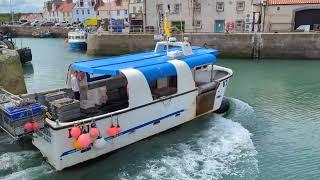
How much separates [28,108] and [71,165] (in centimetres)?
195

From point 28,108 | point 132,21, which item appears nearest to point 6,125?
point 28,108

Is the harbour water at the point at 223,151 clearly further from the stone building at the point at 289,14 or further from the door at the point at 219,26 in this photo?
the door at the point at 219,26

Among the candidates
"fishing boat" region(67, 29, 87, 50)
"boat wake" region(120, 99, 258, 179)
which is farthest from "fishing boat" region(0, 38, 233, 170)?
"fishing boat" region(67, 29, 87, 50)

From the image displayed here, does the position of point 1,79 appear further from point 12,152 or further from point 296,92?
point 296,92

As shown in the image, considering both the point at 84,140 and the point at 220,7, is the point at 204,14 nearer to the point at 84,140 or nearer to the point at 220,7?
the point at 220,7

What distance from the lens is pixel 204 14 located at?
37.8 meters

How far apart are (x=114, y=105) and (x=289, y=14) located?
26.6 metres

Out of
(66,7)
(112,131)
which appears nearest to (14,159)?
(112,131)

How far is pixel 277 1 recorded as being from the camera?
3388cm

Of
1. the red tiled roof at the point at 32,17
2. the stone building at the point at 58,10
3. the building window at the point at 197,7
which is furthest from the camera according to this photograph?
the red tiled roof at the point at 32,17

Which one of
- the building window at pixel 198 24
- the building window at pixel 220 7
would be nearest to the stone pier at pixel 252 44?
the building window at pixel 198 24

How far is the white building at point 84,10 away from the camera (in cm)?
8561

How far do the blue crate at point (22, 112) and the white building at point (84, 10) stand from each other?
7844 cm

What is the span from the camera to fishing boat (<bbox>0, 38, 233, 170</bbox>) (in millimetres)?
9398
